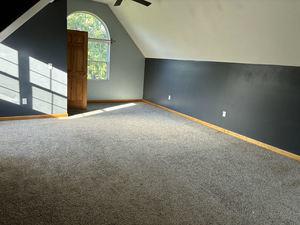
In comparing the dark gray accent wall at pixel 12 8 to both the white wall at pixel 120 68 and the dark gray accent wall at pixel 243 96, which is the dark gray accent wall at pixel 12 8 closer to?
the dark gray accent wall at pixel 243 96

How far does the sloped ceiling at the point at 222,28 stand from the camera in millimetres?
3103

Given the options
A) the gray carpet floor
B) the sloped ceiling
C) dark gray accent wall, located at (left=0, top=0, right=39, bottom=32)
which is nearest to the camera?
dark gray accent wall, located at (left=0, top=0, right=39, bottom=32)

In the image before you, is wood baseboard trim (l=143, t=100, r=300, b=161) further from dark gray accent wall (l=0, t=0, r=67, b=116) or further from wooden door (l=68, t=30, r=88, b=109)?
dark gray accent wall (l=0, t=0, r=67, b=116)

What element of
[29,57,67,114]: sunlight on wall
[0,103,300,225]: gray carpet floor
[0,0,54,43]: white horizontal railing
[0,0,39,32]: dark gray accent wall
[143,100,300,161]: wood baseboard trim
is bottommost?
[0,103,300,225]: gray carpet floor

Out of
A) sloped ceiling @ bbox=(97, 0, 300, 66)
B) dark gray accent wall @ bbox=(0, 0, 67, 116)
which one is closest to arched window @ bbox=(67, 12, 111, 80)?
sloped ceiling @ bbox=(97, 0, 300, 66)

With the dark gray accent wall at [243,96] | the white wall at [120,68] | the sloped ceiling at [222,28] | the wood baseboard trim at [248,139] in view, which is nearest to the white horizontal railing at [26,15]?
the sloped ceiling at [222,28]

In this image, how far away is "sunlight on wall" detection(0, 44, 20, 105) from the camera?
13.8 ft

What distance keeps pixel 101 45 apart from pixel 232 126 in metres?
4.10

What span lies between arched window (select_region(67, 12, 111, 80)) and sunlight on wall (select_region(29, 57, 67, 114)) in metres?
1.72

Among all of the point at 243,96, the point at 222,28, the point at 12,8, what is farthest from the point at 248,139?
the point at 12,8

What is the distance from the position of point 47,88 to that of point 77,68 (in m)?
1.16

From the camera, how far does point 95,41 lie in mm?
6285

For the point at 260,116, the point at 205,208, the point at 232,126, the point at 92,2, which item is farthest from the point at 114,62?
the point at 205,208

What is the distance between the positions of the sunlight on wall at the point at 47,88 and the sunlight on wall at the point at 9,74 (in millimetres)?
257
